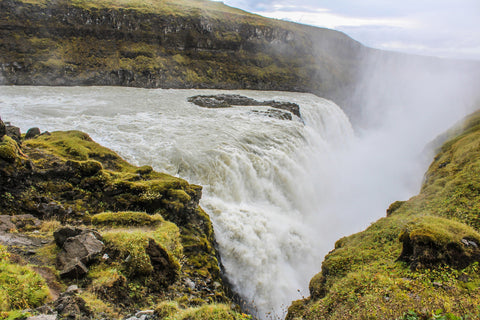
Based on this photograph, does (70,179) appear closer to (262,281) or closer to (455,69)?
(262,281)

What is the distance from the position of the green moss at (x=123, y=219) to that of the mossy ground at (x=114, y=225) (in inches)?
1.2

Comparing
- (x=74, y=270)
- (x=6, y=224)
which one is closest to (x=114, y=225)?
(x=6, y=224)

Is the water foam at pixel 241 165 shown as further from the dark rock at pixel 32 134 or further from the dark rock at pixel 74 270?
the dark rock at pixel 74 270

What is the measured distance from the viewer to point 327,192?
24.0m

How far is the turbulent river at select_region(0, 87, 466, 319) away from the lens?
13.0 m

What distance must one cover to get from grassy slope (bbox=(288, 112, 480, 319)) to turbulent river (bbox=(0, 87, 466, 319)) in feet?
8.50

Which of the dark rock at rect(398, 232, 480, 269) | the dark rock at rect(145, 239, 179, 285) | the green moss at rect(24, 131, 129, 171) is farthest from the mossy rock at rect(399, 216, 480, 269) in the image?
the green moss at rect(24, 131, 129, 171)

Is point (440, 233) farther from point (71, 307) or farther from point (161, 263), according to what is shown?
point (71, 307)

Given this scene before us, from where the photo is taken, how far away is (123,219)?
8914 millimetres

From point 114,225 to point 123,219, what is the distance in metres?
0.33

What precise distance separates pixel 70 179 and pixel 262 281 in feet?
29.8

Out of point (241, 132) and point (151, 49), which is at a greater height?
point (151, 49)

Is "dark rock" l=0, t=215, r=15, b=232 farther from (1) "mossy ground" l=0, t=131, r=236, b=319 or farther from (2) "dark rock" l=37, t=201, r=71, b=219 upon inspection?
(2) "dark rock" l=37, t=201, r=71, b=219

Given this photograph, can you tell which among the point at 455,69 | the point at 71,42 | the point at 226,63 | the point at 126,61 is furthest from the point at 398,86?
the point at 71,42
